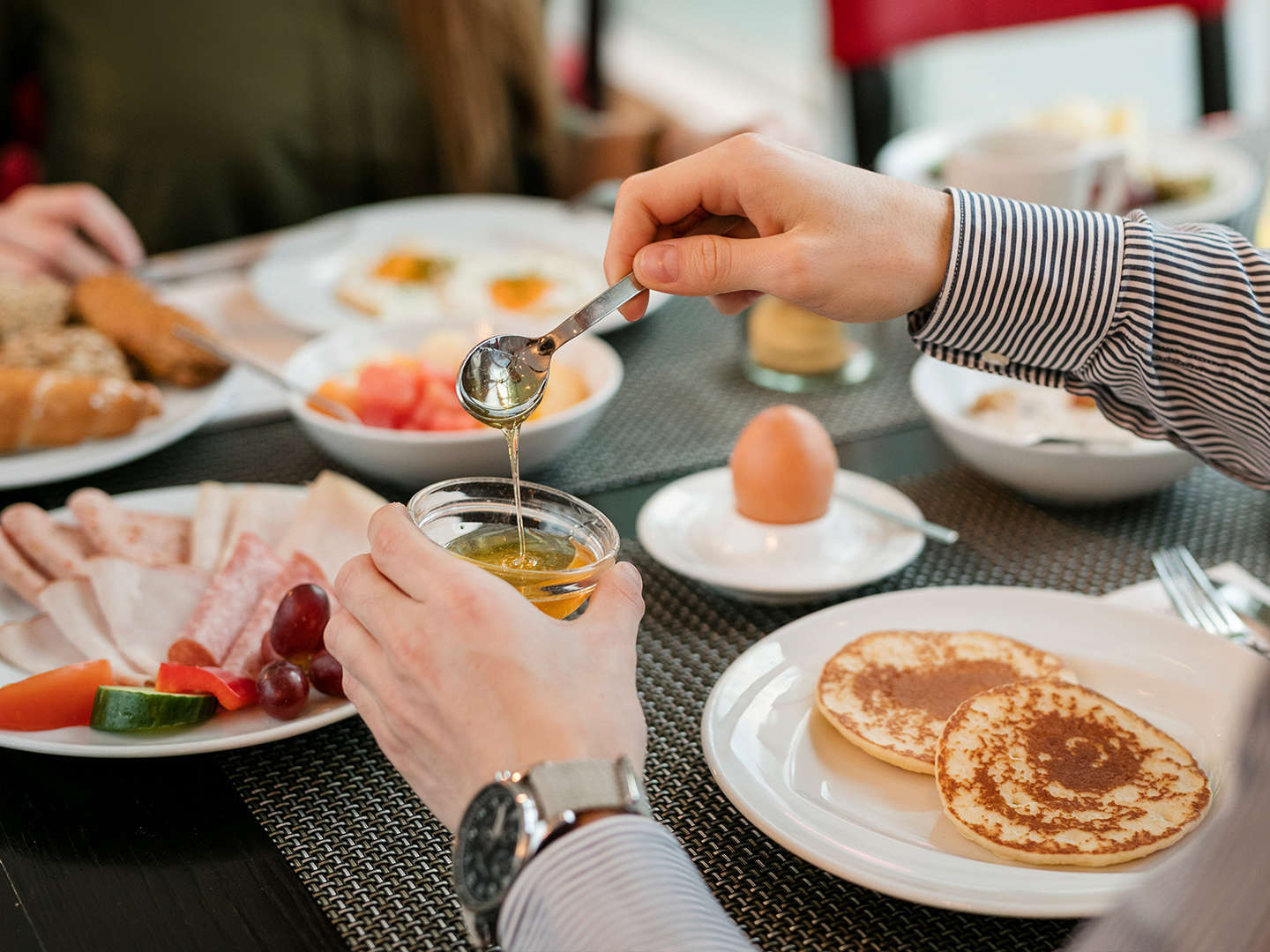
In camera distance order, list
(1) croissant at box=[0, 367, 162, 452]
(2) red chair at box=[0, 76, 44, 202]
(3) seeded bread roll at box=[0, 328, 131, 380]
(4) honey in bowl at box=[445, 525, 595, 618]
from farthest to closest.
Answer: (2) red chair at box=[0, 76, 44, 202] < (3) seeded bread roll at box=[0, 328, 131, 380] < (1) croissant at box=[0, 367, 162, 452] < (4) honey in bowl at box=[445, 525, 595, 618]

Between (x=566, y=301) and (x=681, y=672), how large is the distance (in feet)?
3.24

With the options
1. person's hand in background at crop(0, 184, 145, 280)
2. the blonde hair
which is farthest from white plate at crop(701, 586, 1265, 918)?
the blonde hair

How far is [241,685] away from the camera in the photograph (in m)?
0.99

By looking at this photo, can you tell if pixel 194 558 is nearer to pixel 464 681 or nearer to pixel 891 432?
pixel 464 681

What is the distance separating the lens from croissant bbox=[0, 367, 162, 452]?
1465 millimetres

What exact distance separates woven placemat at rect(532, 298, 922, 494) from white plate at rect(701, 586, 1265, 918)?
490 millimetres

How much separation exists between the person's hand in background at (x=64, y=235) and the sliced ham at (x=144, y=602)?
3.38 feet

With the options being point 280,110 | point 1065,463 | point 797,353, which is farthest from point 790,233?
point 280,110

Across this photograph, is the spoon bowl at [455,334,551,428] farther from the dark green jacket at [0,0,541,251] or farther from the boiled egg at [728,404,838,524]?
the dark green jacket at [0,0,541,251]

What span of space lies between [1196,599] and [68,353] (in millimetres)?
1452

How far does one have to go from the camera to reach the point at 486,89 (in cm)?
264

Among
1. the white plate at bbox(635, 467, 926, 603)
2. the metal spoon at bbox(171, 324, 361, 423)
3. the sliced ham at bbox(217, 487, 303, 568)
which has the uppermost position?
the metal spoon at bbox(171, 324, 361, 423)

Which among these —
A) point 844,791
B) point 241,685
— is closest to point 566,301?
point 241,685

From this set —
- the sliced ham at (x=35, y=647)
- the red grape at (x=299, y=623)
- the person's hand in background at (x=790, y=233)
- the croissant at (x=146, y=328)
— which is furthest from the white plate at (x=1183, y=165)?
the sliced ham at (x=35, y=647)
